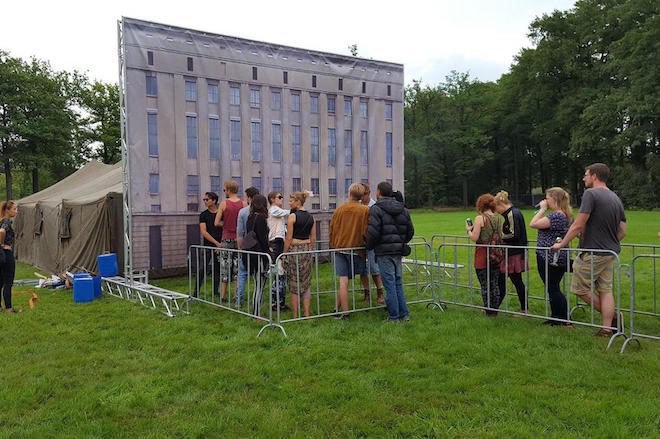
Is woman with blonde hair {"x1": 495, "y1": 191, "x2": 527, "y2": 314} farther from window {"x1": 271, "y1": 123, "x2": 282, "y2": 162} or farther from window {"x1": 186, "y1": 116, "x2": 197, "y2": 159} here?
window {"x1": 186, "y1": 116, "x2": 197, "y2": 159}

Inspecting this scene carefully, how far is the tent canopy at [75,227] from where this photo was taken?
10164 mm

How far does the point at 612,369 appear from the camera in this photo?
180 inches

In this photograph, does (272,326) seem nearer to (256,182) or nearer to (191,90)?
(256,182)

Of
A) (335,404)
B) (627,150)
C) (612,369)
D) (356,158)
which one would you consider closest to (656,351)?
(612,369)

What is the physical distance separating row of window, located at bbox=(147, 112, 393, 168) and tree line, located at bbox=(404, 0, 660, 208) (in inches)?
1251

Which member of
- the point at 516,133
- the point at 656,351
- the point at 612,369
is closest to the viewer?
the point at 612,369

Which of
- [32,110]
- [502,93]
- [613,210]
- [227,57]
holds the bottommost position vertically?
[613,210]

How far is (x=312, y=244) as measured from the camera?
23.4ft

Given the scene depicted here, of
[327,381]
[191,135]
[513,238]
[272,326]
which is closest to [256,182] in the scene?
[191,135]

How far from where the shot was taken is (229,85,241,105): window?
33.4ft

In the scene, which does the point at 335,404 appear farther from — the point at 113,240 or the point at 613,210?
the point at 113,240

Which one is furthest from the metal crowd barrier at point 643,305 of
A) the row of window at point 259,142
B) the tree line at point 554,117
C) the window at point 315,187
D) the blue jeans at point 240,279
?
the tree line at point 554,117

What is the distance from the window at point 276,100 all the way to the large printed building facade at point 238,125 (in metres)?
0.02

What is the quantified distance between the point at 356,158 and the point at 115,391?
8.31 metres
